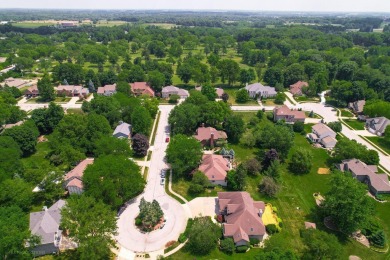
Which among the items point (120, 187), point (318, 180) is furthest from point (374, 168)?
point (120, 187)

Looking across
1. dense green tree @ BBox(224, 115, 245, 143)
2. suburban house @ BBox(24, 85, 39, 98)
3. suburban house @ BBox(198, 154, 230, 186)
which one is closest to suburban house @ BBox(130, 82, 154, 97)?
suburban house @ BBox(24, 85, 39, 98)

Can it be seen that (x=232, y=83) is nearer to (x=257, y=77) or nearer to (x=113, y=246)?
(x=257, y=77)

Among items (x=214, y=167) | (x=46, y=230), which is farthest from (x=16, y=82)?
(x=214, y=167)

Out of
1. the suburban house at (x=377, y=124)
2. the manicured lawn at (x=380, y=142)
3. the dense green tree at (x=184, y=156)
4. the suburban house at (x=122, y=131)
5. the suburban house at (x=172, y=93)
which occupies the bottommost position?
the manicured lawn at (x=380, y=142)

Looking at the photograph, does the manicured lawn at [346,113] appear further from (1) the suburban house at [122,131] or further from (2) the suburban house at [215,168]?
(1) the suburban house at [122,131]

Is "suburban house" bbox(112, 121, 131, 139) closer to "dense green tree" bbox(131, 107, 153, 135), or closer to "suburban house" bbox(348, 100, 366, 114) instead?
"dense green tree" bbox(131, 107, 153, 135)

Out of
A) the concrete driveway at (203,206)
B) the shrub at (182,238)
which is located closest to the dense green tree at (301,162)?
the concrete driveway at (203,206)
